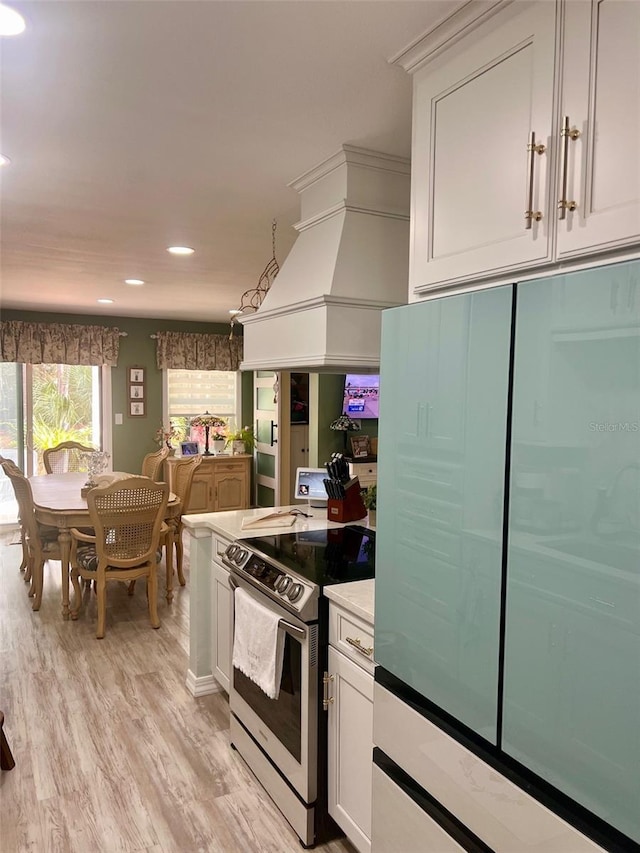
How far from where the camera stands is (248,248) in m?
3.61

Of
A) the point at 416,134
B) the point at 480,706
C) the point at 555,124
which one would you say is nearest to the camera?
the point at 555,124

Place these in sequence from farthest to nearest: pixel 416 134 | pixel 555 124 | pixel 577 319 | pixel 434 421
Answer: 1. pixel 416 134
2. pixel 434 421
3. pixel 555 124
4. pixel 577 319

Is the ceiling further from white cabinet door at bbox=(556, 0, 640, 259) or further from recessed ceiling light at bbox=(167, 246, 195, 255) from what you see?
white cabinet door at bbox=(556, 0, 640, 259)

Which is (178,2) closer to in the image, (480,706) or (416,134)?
(416,134)

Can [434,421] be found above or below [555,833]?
above

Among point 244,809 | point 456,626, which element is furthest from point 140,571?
point 456,626

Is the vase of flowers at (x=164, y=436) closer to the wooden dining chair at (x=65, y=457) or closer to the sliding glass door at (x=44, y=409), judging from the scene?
the sliding glass door at (x=44, y=409)

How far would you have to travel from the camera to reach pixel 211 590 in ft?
10.1

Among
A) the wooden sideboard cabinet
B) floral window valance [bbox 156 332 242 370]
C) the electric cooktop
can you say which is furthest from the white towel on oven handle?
floral window valance [bbox 156 332 242 370]

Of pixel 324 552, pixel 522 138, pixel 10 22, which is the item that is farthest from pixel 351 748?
pixel 10 22

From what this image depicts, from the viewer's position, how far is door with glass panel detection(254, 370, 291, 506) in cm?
711

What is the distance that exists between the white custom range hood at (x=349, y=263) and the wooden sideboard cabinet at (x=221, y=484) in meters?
5.17

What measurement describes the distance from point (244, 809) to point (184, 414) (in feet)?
19.4

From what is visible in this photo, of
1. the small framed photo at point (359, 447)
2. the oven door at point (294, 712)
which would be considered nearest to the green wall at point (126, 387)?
the small framed photo at point (359, 447)
